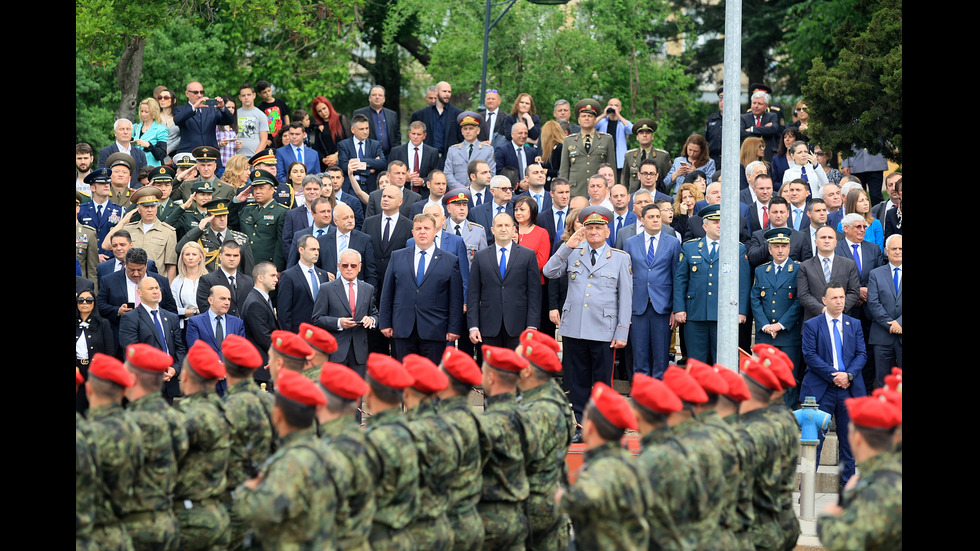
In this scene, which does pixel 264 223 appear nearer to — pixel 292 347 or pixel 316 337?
pixel 316 337

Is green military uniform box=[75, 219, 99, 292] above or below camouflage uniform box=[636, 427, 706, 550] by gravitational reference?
above

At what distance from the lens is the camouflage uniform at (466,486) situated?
8062 millimetres

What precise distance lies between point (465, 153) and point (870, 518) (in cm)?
1027

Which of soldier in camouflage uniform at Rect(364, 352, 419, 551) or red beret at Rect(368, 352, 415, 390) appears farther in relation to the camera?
red beret at Rect(368, 352, 415, 390)

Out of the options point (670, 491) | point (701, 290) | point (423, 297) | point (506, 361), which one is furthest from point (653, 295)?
point (670, 491)

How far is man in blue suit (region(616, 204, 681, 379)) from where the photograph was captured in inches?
519

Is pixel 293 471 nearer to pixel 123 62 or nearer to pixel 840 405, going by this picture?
pixel 840 405

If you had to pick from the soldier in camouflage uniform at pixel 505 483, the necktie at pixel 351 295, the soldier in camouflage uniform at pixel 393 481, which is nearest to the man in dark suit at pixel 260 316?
the necktie at pixel 351 295

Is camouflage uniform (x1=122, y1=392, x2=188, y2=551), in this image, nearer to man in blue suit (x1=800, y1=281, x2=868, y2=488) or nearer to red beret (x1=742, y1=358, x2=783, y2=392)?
red beret (x1=742, y1=358, x2=783, y2=392)

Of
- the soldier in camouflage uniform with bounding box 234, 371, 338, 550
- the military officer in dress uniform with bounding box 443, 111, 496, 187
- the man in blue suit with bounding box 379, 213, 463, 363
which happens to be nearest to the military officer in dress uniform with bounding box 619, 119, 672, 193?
the military officer in dress uniform with bounding box 443, 111, 496, 187

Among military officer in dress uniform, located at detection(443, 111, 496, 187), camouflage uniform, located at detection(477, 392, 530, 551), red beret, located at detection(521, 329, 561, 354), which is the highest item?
military officer in dress uniform, located at detection(443, 111, 496, 187)

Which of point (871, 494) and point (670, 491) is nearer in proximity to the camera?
point (871, 494)

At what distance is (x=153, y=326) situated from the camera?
12133mm

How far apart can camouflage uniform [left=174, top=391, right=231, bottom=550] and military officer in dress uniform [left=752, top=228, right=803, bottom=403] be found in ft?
21.1
